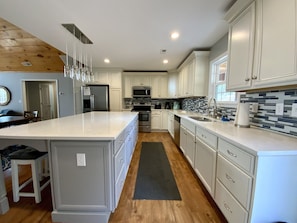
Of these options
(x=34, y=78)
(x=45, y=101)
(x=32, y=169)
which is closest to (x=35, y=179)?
(x=32, y=169)

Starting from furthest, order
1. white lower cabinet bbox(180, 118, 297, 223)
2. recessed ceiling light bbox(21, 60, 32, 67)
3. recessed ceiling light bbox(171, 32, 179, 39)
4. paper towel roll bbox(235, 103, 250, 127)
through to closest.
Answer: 1. recessed ceiling light bbox(21, 60, 32, 67)
2. recessed ceiling light bbox(171, 32, 179, 39)
3. paper towel roll bbox(235, 103, 250, 127)
4. white lower cabinet bbox(180, 118, 297, 223)

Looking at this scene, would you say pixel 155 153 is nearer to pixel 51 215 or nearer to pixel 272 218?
pixel 51 215

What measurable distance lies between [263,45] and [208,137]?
42.8 inches

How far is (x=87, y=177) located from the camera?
145 cm

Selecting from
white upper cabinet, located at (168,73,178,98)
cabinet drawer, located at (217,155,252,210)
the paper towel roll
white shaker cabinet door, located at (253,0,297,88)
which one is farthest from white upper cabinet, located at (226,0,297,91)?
white upper cabinet, located at (168,73,178,98)

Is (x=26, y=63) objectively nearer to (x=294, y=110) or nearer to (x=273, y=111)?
(x=273, y=111)

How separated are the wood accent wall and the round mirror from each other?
0.85 metres

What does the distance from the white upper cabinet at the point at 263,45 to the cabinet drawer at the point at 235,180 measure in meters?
0.79

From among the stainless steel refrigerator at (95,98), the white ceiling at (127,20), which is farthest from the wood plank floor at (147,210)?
the stainless steel refrigerator at (95,98)

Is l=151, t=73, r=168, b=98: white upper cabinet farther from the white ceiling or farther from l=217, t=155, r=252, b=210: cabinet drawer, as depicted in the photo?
l=217, t=155, r=252, b=210: cabinet drawer

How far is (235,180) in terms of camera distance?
1.24 metres

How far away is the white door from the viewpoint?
743 centimetres

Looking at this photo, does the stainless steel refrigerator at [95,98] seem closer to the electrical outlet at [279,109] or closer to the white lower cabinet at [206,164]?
the white lower cabinet at [206,164]

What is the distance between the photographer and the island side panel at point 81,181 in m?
1.41
